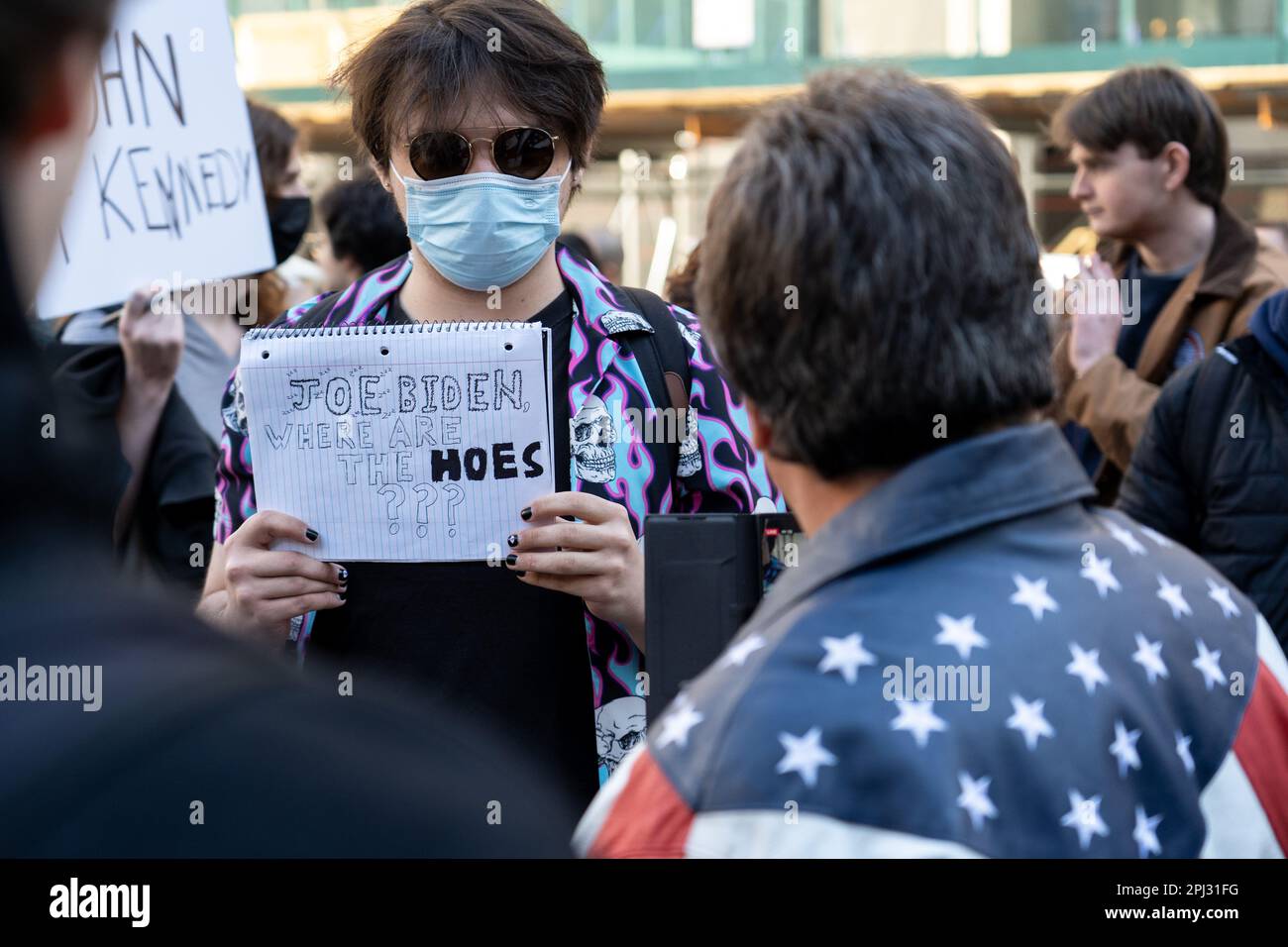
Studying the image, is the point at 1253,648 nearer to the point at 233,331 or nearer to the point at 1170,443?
the point at 1170,443

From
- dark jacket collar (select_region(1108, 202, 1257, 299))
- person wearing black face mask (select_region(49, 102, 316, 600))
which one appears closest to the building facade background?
dark jacket collar (select_region(1108, 202, 1257, 299))

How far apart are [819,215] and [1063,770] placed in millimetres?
520

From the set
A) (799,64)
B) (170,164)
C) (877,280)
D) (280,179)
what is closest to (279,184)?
(280,179)

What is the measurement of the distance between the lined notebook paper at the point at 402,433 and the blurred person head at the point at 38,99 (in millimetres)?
1422

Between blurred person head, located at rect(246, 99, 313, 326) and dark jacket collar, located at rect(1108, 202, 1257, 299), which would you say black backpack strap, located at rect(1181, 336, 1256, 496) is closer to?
dark jacket collar, located at rect(1108, 202, 1257, 299)

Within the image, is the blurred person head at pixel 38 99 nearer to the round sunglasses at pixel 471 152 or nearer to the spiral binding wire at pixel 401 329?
the spiral binding wire at pixel 401 329

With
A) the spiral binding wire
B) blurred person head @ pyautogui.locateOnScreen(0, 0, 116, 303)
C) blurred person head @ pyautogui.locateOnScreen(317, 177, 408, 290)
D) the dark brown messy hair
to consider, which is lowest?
the spiral binding wire

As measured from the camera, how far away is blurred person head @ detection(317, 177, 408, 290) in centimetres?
459

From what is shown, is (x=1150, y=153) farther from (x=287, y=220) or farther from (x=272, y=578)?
(x=272, y=578)

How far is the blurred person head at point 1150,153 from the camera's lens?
4.09 metres

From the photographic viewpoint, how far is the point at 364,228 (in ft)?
15.1

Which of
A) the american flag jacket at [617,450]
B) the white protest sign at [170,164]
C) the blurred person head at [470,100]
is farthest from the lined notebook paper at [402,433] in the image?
the white protest sign at [170,164]

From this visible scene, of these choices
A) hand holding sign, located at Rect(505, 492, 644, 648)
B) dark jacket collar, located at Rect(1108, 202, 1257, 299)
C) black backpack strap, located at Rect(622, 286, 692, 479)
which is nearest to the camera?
hand holding sign, located at Rect(505, 492, 644, 648)

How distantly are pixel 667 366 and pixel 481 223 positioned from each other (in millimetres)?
363
